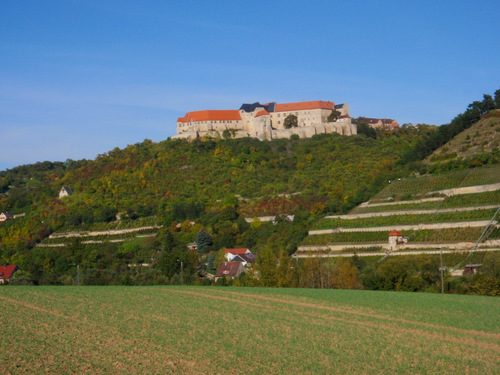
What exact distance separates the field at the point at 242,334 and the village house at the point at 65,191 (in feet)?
245

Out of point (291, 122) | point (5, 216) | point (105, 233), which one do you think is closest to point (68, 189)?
point (5, 216)

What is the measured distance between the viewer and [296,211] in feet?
283

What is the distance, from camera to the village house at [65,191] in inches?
4203

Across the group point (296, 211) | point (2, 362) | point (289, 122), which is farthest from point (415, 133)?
point (2, 362)

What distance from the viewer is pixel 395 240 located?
56.5 meters

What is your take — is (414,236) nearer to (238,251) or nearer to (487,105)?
(238,251)

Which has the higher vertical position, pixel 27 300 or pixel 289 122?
pixel 289 122

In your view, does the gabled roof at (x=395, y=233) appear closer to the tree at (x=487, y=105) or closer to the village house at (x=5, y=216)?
the tree at (x=487, y=105)

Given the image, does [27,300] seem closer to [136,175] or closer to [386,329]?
[386,329]

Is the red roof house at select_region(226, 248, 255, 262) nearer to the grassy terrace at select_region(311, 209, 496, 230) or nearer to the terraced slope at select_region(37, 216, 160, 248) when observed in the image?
the grassy terrace at select_region(311, 209, 496, 230)

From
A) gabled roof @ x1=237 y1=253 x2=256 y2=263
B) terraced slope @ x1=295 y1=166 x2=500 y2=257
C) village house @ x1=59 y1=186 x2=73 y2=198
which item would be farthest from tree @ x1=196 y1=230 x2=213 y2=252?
village house @ x1=59 y1=186 x2=73 y2=198

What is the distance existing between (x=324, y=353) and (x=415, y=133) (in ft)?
349

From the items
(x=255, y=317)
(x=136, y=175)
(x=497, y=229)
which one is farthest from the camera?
(x=136, y=175)

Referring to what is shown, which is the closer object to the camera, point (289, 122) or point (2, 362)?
point (2, 362)
